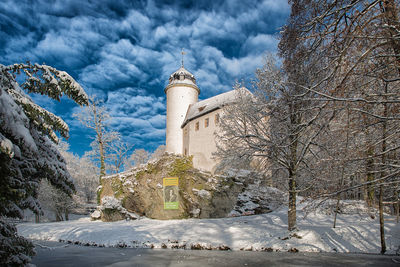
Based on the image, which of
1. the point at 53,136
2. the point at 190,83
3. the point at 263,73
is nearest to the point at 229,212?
the point at 263,73

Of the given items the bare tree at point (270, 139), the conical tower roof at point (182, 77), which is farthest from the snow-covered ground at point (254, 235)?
the conical tower roof at point (182, 77)

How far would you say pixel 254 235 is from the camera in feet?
45.0

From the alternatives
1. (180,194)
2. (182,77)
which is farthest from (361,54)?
(182,77)

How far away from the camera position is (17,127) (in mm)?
4168

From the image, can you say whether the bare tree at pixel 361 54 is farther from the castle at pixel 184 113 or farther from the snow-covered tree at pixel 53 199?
the snow-covered tree at pixel 53 199

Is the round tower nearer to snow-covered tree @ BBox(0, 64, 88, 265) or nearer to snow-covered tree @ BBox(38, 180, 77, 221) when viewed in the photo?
snow-covered tree @ BBox(38, 180, 77, 221)

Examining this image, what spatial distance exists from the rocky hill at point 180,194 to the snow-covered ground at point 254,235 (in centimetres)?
137

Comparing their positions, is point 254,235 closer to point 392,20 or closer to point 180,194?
point 180,194

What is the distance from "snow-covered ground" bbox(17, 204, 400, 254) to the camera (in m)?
11.7

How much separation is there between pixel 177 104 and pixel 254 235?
26.3 meters

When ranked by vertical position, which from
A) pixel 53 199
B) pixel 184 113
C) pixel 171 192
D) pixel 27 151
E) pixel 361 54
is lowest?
pixel 53 199

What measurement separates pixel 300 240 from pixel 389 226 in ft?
15.3

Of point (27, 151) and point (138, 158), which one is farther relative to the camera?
point (138, 158)

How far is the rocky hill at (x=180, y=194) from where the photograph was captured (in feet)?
64.8
